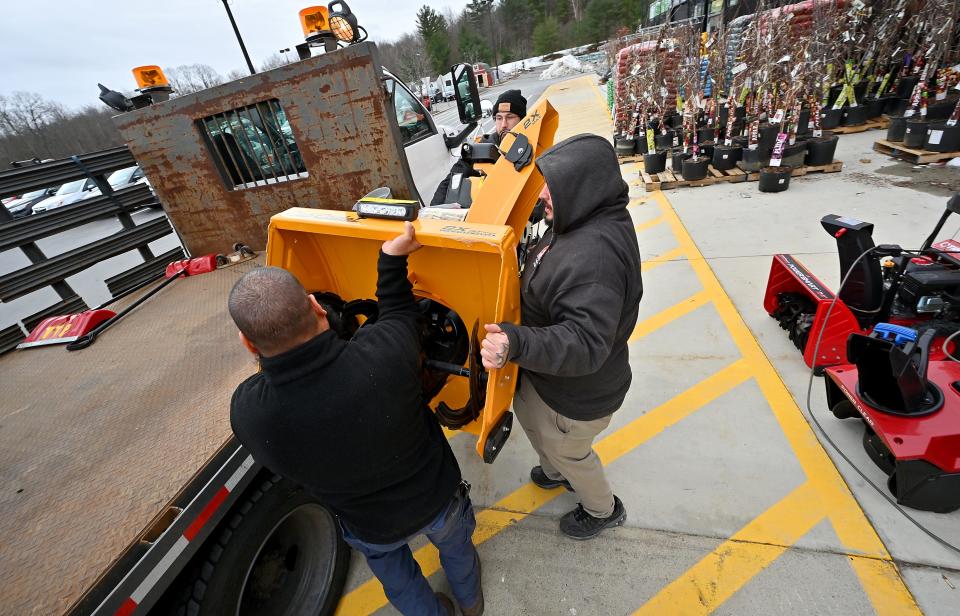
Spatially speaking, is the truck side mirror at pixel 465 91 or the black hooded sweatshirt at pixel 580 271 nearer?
the black hooded sweatshirt at pixel 580 271

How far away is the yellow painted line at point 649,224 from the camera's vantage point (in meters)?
5.60

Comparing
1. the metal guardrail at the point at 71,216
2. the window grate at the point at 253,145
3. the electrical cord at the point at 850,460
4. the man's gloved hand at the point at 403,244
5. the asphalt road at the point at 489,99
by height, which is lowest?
the electrical cord at the point at 850,460

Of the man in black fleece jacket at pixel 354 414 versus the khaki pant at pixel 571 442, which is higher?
the man in black fleece jacket at pixel 354 414

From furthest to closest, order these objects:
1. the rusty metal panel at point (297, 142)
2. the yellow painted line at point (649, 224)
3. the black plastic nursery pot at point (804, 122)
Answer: the black plastic nursery pot at point (804, 122)
the yellow painted line at point (649, 224)
the rusty metal panel at point (297, 142)

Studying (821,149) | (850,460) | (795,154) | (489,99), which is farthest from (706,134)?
(489,99)

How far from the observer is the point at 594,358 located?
1347 mm

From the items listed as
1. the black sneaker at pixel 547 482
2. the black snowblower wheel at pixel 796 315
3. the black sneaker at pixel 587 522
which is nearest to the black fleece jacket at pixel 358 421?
the black sneaker at pixel 587 522

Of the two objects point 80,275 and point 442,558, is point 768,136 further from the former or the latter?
point 80,275

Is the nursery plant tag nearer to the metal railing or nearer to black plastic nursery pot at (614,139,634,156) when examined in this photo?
black plastic nursery pot at (614,139,634,156)

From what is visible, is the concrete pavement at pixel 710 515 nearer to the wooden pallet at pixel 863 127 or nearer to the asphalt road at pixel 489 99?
the wooden pallet at pixel 863 127

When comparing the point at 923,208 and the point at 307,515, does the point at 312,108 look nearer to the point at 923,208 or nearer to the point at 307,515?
the point at 307,515

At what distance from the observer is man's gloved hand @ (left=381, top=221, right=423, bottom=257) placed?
1528 mm

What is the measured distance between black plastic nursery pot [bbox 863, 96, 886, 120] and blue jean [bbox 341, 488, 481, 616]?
11.0 metres

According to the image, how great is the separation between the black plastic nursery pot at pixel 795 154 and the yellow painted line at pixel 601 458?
4625mm
